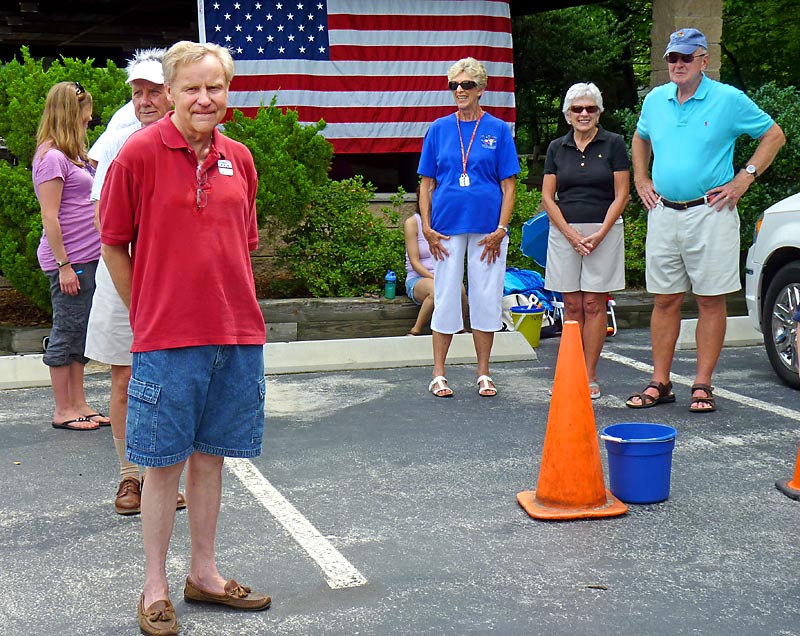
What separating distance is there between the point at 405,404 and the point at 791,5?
12371 millimetres

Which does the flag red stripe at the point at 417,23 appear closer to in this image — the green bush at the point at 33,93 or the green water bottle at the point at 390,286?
the green bush at the point at 33,93

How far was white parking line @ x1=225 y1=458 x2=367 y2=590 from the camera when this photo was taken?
4148 millimetres

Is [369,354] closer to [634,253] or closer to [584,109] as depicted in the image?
[584,109]

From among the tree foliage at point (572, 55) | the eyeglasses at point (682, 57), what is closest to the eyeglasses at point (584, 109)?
the eyeglasses at point (682, 57)

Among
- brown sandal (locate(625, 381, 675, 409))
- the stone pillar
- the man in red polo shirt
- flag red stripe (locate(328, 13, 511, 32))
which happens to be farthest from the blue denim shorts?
the stone pillar

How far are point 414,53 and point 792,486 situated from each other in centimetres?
837

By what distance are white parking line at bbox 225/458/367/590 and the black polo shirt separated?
2.80 metres

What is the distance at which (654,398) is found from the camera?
22.8 feet

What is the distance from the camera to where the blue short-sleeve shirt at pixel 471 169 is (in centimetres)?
715

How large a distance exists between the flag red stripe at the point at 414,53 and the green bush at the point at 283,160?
2332 millimetres

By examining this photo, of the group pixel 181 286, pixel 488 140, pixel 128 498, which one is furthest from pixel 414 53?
pixel 181 286

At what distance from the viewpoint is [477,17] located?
12.7 metres

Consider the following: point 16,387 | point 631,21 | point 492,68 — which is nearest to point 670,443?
point 16,387

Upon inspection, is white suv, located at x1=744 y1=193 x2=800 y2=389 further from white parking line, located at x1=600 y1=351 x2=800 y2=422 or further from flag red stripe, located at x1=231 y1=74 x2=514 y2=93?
flag red stripe, located at x1=231 y1=74 x2=514 y2=93
